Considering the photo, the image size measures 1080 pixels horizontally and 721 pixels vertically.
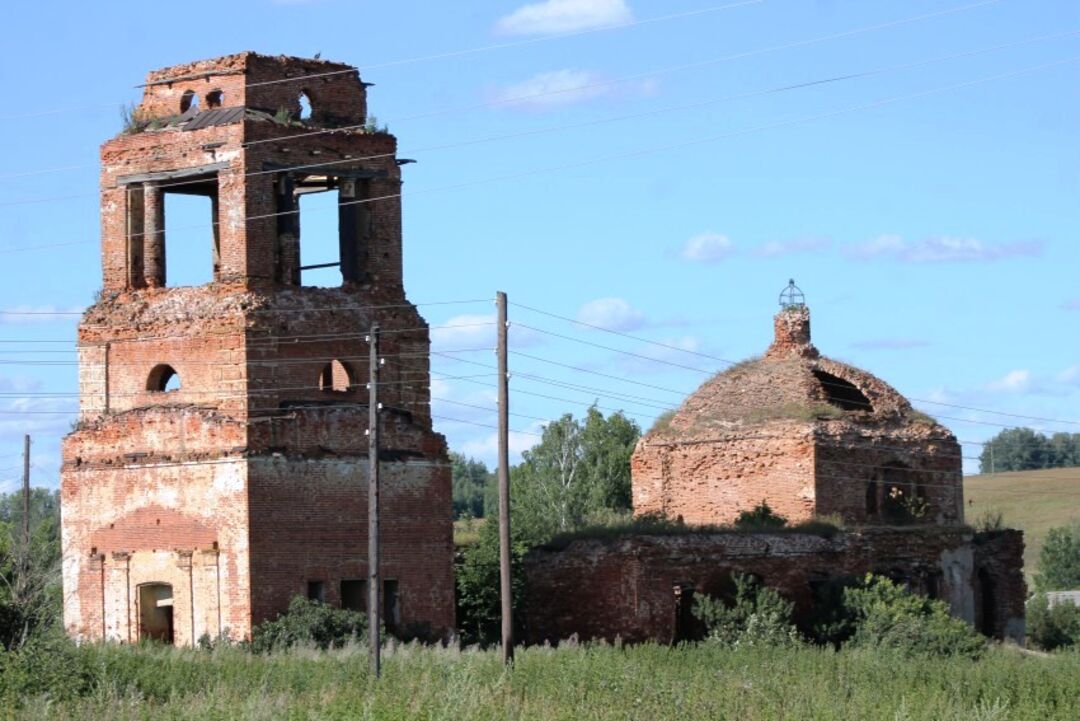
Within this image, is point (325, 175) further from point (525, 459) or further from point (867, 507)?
point (525, 459)

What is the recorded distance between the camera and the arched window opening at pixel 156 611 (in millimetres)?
29844

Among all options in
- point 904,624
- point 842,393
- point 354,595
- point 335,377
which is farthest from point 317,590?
point 842,393

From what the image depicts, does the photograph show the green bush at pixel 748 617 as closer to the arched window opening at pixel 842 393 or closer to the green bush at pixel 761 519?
the green bush at pixel 761 519

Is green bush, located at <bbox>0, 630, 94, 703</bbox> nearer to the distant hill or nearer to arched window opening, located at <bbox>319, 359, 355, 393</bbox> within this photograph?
arched window opening, located at <bbox>319, 359, 355, 393</bbox>

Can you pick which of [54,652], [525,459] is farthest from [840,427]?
[525,459]

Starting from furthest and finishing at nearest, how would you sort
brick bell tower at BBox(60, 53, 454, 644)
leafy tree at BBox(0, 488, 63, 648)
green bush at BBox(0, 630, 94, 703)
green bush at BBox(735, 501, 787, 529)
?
green bush at BBox(735, 501, 787, 529)
brick bell tower at BBox(60, 53, 454, 644)
leafy tree at BBox(0, 488, 63, 648)
green bush at BBox(0, 630, 94, 703)

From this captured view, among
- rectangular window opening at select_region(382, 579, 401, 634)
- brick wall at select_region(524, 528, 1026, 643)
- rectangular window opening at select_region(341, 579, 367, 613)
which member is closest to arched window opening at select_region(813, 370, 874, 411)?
brick wall at select_region(524, 528, 1026, 643)

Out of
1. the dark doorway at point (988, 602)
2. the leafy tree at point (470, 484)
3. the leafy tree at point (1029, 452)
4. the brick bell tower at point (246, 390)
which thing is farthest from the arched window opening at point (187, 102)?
the leafy tree at point (1029, 452)

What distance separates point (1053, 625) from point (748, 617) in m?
12.1

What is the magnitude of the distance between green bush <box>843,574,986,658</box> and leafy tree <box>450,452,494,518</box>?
206 feet

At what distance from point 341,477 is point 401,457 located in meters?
1.12

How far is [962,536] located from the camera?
122 ft

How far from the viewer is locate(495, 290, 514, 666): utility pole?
26.5 meters

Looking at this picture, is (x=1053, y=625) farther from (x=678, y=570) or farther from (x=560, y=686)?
(x=560, y=686)
